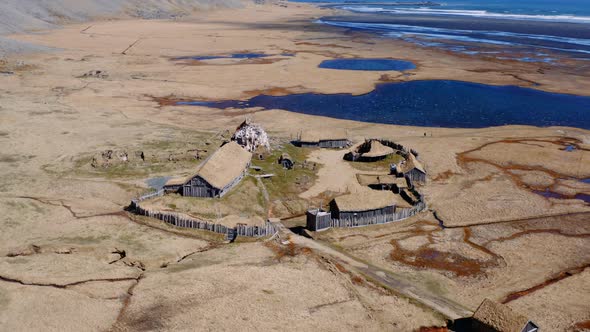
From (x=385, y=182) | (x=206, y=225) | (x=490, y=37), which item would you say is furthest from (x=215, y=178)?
(x=490, y=37)

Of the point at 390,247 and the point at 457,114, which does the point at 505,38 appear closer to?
the point at 457,114

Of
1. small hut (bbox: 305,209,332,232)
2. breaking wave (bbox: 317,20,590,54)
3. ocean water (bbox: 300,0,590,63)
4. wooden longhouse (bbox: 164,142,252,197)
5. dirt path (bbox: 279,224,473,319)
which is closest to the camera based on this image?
dirt path (bbox: 279,224,473,319)

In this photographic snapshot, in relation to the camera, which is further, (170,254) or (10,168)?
(10,168)

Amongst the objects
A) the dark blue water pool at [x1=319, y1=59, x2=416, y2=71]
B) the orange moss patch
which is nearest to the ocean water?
the dark blue water pool at [x1=319, y1=59, x2=416, y2=71]

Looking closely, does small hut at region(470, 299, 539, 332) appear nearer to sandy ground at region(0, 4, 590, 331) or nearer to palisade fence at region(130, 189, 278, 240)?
sandy ground at region(0, 4, 590, 331)

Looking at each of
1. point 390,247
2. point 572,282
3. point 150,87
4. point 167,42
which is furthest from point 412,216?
point 167,42

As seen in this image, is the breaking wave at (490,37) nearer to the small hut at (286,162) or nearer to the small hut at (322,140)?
the small hut at (322,140)
